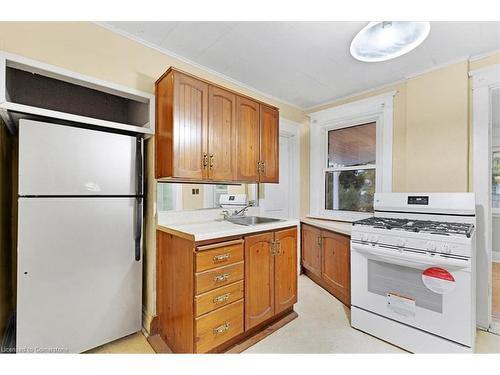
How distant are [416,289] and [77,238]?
2.42 metres

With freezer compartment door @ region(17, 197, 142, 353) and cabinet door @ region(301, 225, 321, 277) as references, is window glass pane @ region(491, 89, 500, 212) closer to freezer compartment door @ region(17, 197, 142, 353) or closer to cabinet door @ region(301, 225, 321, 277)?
cabinet door @ region(301, 225, 321, 277)

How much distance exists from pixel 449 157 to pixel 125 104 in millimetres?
3071

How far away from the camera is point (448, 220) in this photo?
2002 mm

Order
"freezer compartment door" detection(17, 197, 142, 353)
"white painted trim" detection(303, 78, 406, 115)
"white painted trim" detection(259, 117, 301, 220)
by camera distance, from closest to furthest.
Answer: "freezer compartment door" detection(17, 197, 142, 353)
"white painted trim" detection(303, 78, 406, 115)
"white painted trim" detection(259, 117, 301, 220)

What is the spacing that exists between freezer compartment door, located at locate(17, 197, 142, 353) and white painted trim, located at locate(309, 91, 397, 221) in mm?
2441

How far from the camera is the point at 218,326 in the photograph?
1.59m

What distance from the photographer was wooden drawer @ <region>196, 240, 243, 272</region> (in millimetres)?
1506

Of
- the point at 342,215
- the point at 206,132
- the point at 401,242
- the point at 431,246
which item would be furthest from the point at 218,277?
the point at 342,215

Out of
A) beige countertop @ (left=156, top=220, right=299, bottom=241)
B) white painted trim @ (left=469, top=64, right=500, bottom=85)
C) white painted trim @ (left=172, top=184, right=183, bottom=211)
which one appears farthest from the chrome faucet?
white painted trim @ (left=469, top=64, right=500, bottom=85)

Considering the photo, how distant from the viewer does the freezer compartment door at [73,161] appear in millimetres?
1423

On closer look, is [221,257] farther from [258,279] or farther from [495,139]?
[495,139]

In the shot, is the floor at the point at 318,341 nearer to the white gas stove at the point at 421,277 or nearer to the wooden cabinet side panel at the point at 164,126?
the white gas stove at the point at 421,277
